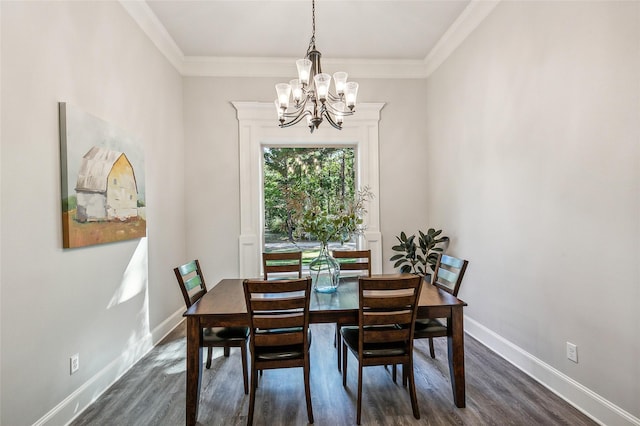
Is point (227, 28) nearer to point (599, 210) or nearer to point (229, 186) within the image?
point (229, 186)

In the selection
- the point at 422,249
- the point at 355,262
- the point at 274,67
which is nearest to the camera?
the point at 355,262

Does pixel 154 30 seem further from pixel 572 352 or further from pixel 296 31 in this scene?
pixel 572 352

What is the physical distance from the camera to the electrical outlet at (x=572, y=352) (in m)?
2.11

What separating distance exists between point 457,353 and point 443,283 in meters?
0.58

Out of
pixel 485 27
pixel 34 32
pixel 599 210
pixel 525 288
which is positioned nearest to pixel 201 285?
pixel 34 32

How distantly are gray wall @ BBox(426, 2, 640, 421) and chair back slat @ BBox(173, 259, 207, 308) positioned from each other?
8.41 feet

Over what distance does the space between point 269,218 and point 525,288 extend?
9.90 feet

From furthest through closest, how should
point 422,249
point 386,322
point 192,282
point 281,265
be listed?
point 422,249, point 281,265, point 192,282, point 386,322

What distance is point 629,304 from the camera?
1770 millimetres

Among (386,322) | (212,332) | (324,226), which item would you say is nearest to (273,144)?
(324,226)

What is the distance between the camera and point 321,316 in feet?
6.53

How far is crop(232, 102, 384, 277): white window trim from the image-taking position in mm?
4102

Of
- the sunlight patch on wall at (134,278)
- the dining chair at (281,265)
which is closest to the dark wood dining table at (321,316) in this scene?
the dining chair at (281,265)

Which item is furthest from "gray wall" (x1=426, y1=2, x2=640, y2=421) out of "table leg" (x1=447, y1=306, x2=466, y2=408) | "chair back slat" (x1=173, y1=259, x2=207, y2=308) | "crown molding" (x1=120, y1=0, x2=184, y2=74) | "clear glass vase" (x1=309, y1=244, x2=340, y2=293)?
"crown molding" (x1=120, y1=0, x2=184, y2=74)
